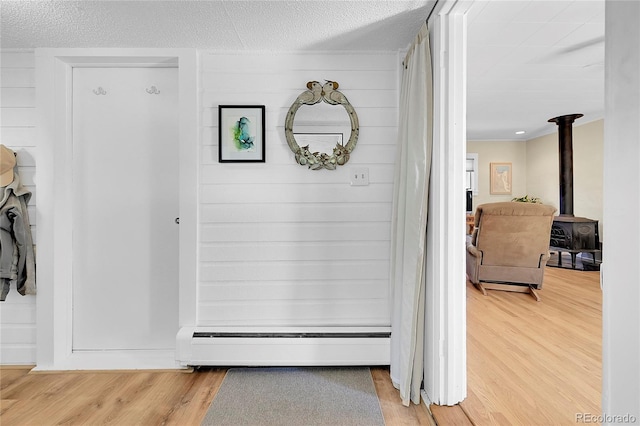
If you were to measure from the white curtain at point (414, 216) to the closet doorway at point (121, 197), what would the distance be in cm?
162

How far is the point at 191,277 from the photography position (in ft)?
7.90

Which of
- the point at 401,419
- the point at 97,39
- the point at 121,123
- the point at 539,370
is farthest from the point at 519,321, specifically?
the point at 97,39

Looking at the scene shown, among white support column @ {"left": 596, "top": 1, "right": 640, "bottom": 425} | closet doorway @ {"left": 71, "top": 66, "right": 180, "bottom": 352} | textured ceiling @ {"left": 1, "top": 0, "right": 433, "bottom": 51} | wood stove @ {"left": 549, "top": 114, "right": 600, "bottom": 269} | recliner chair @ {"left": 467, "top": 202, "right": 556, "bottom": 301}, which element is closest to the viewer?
white support column @ {"left": 596, "top": 1, "right": 640, "bottom": 425}

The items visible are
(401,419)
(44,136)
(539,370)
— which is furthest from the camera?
(44,136)

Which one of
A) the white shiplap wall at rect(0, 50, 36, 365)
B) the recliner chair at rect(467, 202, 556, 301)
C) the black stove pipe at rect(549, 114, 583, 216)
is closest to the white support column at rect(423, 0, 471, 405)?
the recliner chair at rect(467, 202, 556, 301)

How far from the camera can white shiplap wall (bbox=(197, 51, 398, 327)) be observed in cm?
243

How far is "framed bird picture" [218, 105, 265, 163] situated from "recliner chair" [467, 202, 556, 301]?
8.48 feet

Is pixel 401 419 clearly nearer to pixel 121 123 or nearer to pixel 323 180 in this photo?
pixel 323 180

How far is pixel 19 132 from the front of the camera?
2434 millimetres

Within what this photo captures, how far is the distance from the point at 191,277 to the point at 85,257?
2.72 ft

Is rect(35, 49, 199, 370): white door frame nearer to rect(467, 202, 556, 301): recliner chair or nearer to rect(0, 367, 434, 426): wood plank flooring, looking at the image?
rect(0, 367, 434, 426): wood plank flooring

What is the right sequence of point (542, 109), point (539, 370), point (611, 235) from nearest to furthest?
point (611, 235)
point (539, 370)
point (542, 109)

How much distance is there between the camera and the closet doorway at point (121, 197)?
252 cm

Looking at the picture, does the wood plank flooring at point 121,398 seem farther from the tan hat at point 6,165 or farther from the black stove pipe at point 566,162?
the black stove pipe at point 566,162
